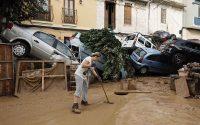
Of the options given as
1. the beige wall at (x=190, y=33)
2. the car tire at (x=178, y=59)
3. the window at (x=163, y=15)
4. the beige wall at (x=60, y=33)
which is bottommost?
the car tire at (x=178, y=59)

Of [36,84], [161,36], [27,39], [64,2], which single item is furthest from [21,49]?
[161,36]

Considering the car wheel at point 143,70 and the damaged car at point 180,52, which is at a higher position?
the damaged car at point 180,52

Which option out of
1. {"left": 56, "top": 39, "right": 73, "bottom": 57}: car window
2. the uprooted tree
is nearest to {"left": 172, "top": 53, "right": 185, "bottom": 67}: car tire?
the uprooted tree

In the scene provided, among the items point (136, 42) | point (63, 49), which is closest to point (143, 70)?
point (136, 42)

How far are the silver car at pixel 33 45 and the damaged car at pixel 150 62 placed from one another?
Answer: 15.0 feet

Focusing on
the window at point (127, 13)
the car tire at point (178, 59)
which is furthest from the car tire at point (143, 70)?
the window at point (127, 13)

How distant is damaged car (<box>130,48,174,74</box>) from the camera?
2317 centimetres

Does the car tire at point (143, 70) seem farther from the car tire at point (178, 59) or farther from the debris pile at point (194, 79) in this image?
the debris pile at point (194, 79)

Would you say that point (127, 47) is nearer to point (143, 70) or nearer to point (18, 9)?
point (143, 70)

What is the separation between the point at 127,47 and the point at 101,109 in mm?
11419

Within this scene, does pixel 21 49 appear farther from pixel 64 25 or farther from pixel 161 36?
pixel 161 36

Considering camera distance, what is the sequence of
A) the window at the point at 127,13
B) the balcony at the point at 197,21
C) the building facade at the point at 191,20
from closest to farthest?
1. the window at the point at 127,13
2. the building facade at the point at 191,20
3. the balcony at the point at 197,21

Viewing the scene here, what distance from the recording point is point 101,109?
44.5 ft

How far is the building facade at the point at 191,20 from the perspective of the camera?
38344 mm
